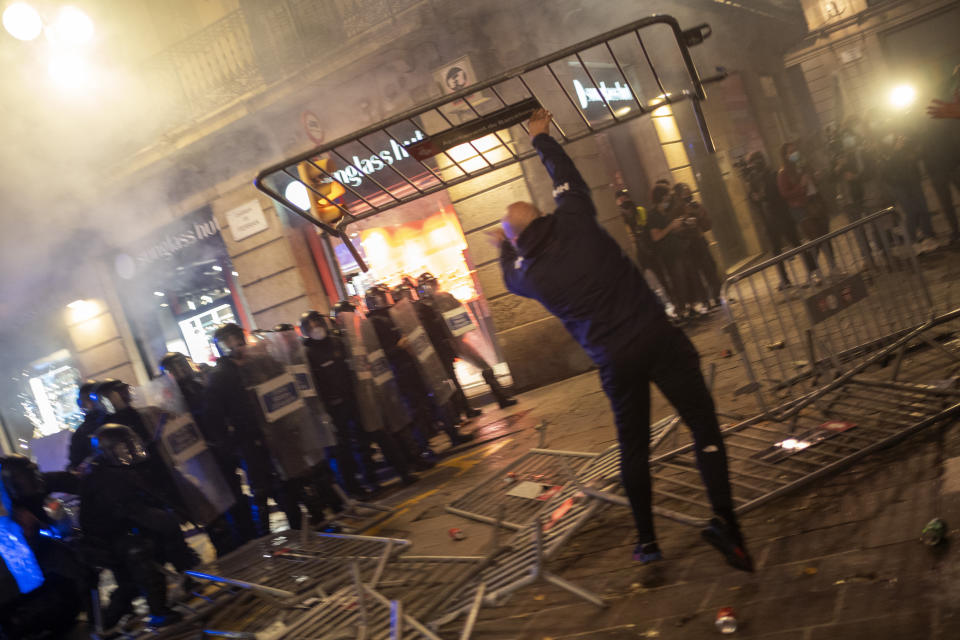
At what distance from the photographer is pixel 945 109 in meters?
5.94

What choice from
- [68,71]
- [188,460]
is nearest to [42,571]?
[188,460]

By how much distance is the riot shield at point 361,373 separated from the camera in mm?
6816

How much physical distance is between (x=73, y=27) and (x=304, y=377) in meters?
6.43

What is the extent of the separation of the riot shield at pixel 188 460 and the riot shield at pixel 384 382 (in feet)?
5.01

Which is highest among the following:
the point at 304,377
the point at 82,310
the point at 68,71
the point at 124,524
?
the point at 68,71

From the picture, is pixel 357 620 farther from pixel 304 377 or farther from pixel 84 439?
pixel 84 439

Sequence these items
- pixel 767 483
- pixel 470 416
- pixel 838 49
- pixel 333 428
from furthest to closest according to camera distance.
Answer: pixel 838 49 → pixel 470 416 → pixel 333 428 → pixel 767 483

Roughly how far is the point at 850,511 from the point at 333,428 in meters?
4.54

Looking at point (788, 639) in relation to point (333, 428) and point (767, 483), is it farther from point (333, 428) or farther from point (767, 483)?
point (333, 428)

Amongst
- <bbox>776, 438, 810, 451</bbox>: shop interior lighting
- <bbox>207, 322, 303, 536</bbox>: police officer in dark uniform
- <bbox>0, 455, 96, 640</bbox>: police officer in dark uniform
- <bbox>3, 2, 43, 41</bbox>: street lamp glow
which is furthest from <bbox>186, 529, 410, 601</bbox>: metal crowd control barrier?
<bbox>3, 2, 43, 41</bbox>: street lamp glow

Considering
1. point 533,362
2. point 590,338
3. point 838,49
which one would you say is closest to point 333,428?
point 533,362

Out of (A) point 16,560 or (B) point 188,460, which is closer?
(A) point 16,560

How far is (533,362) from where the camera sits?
9.40m

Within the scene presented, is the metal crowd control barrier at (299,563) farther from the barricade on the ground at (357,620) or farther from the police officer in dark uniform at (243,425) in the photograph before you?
the police officer in dark uniform at (243,425)
